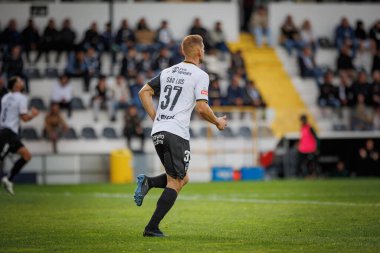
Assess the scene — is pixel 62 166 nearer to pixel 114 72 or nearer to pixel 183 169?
pixel 114 72

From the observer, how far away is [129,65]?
1395 inches

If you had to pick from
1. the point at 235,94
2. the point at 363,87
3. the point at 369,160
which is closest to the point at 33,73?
the point at 235,94

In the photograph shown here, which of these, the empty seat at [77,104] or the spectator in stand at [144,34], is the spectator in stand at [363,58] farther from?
the empty seat at [77,104]

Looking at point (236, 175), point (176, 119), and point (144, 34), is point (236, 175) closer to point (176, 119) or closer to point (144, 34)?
point (144, 34)

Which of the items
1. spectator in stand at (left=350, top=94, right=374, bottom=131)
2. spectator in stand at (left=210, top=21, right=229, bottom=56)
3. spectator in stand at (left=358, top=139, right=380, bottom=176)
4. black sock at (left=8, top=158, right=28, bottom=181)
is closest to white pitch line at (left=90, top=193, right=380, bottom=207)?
black sock at (left=8, top=158, right=28, bottom=181)

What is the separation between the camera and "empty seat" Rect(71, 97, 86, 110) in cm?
3384

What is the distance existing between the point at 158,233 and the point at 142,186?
1.98 feet

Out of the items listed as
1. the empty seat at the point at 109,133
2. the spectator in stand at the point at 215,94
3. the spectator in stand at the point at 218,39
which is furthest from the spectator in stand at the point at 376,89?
the empty seat at the point at 109,133

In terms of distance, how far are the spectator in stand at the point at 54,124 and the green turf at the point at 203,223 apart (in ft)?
33.6

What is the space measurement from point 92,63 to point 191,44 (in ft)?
79.2

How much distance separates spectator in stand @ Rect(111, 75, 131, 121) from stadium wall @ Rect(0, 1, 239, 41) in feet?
18.5

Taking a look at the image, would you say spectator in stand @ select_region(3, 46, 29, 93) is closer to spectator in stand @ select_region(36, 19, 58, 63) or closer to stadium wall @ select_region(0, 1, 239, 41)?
spectator in stand @ select_region(36, 19, 58, 63)

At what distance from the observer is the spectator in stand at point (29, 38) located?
116 feet

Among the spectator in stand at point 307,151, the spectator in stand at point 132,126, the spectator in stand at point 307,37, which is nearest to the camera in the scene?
the spectator in stand at point 307,151
